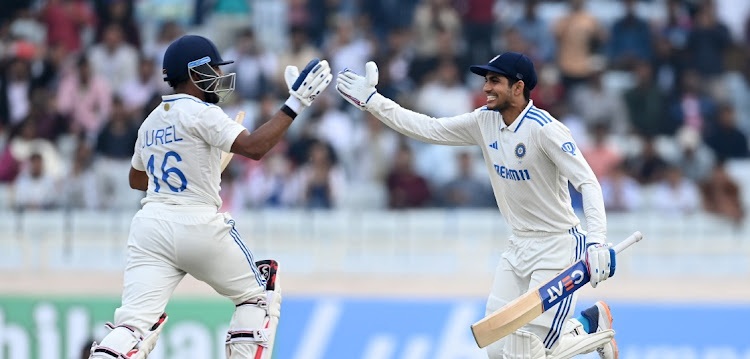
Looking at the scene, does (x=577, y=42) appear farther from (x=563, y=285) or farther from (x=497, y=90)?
(x=563, y=285)

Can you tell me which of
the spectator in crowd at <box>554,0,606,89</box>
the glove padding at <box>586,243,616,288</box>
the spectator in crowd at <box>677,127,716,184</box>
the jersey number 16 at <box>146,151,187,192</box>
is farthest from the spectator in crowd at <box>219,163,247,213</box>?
the glove padding at <box>586,243,616,288</box>

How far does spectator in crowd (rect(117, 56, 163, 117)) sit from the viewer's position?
14523 mm

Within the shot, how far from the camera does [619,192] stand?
42.2 feet

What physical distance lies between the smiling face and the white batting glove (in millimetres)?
736

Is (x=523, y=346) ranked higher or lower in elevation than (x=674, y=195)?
lower

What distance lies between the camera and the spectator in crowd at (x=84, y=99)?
14602mm

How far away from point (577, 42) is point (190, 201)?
8708 millimetres

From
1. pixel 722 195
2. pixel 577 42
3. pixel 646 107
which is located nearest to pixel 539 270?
pixel 722 195

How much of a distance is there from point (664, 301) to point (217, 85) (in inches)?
190

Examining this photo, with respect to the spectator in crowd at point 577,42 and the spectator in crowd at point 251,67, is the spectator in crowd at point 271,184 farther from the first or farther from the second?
the spectator in crowd at point 577,42

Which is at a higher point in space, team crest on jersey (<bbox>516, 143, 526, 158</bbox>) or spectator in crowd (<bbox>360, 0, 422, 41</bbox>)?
spectator in crowd (<bbox>360, 0, 422, 41</bbox>)

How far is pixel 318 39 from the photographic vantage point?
50.3 feet

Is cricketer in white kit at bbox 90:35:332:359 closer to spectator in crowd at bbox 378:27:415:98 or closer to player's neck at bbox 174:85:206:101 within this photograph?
player's neck at bbox 174:85:206:101

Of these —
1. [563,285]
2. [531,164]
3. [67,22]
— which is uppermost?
[67,22]
